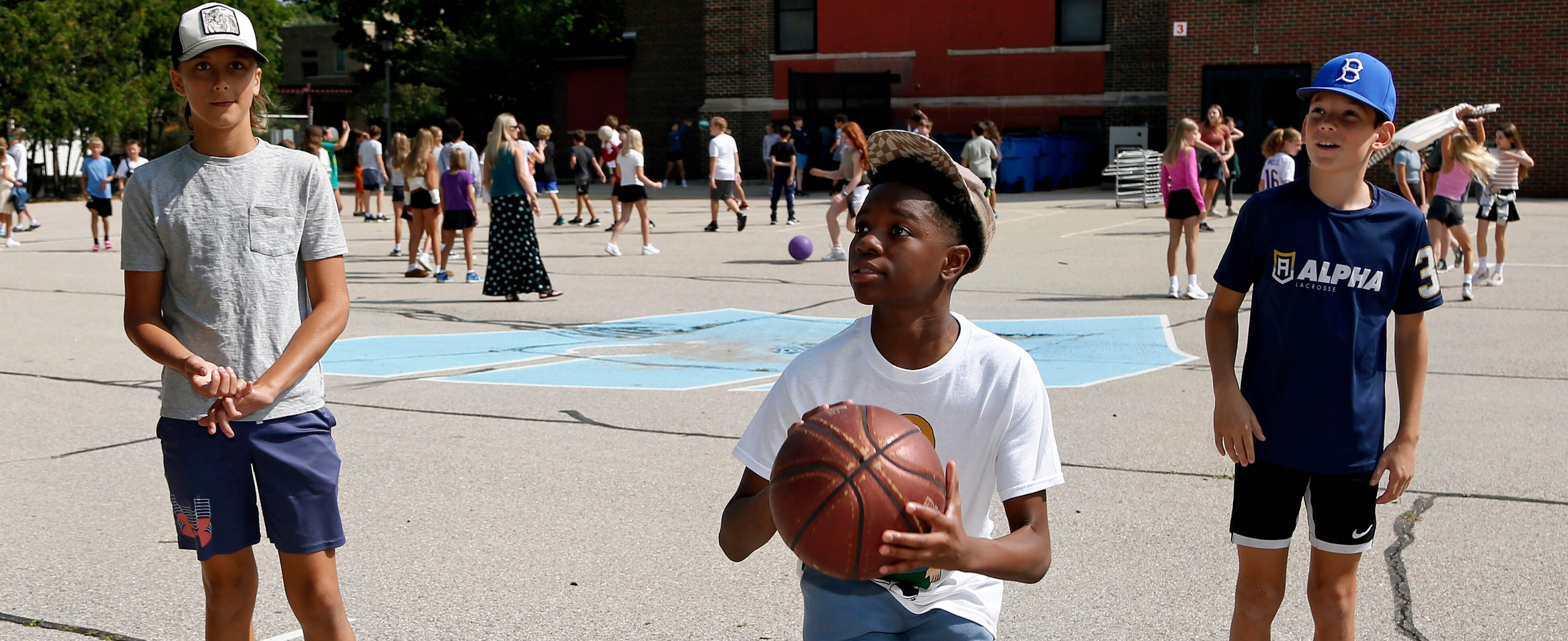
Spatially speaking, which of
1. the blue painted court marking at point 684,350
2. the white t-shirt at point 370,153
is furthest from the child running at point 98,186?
the blue painted court marking at point 684,350

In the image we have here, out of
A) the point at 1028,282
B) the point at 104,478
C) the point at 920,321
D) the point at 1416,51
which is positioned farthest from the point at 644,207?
the point at 1416,51

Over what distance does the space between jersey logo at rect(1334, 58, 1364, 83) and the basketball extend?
1.93m

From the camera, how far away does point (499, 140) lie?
13586 mm

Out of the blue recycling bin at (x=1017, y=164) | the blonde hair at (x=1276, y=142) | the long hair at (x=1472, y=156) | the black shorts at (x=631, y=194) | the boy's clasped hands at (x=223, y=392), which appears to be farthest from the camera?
the blue recycling bin at (x=1017, y=164)

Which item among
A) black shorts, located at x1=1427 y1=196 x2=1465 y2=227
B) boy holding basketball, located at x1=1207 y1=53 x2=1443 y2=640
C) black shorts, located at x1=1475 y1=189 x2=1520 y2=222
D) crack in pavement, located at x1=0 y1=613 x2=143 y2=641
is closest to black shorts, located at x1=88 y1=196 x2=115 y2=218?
crack in pavement, located at x1=0 y1=613 x2=143 y2=641

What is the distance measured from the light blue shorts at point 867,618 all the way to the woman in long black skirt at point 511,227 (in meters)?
11.0

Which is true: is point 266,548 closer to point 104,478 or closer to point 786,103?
point 104,478

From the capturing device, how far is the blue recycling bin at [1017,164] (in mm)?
32344

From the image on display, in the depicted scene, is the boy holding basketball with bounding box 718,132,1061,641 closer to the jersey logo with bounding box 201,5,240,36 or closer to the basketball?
the basketball

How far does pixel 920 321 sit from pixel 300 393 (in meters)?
1.76

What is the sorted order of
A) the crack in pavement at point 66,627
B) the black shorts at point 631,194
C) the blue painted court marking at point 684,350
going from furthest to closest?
the black shorts at point 631,194 → the blue painted court marking at point 684,350 → the crack in pavement at point 66,627

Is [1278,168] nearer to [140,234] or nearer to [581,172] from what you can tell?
[581,172]

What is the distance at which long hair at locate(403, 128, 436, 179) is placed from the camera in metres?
15.3

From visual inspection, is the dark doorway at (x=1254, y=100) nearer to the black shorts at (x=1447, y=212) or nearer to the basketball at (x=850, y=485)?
the black shorts at (x=1447, y=212)
